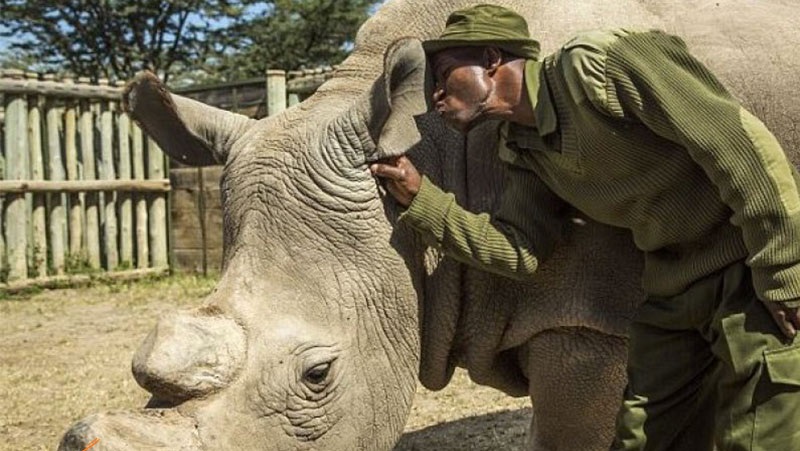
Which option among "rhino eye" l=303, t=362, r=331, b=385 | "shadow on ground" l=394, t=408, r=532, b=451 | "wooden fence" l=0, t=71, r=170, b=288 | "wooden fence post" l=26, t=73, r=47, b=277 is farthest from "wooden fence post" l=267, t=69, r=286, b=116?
"rhino eye" l=303, t=362, r=331, b=385

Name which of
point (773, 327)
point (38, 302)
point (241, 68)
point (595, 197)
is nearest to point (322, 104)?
point (595, 197)

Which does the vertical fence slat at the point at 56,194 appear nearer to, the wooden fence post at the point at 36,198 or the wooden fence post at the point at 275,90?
the wooden fence post at the point at 36,198

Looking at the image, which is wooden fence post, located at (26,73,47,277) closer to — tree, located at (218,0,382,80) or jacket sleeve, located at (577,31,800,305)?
jacket sleeve, located at (577,31,800,305)

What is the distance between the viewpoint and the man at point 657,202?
2.51m

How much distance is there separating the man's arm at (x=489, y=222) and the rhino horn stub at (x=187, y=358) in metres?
0.64

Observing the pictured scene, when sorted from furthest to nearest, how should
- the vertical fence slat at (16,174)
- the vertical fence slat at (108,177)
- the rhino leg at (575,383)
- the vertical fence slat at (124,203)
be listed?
the vertical fence slat at (124,203) → the vertical fence slat at (108,177) → the vertical fence slat at (16,174) → the rhino leg at (575,383)

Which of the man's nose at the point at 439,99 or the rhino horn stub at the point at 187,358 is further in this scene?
the man's nose at the point at 439,99

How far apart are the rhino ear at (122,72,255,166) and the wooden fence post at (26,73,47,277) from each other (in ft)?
24.8

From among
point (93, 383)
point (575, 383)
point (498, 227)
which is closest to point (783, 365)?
point (575, 383)

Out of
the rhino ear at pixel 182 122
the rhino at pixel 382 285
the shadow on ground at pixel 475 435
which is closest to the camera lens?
the rhino at pixel 382 285

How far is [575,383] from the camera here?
313 cm

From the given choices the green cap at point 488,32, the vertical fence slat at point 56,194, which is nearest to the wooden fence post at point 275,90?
the vertical fence slat at point 56,194

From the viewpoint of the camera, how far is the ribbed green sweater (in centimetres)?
249

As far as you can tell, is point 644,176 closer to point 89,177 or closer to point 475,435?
point 475,435
